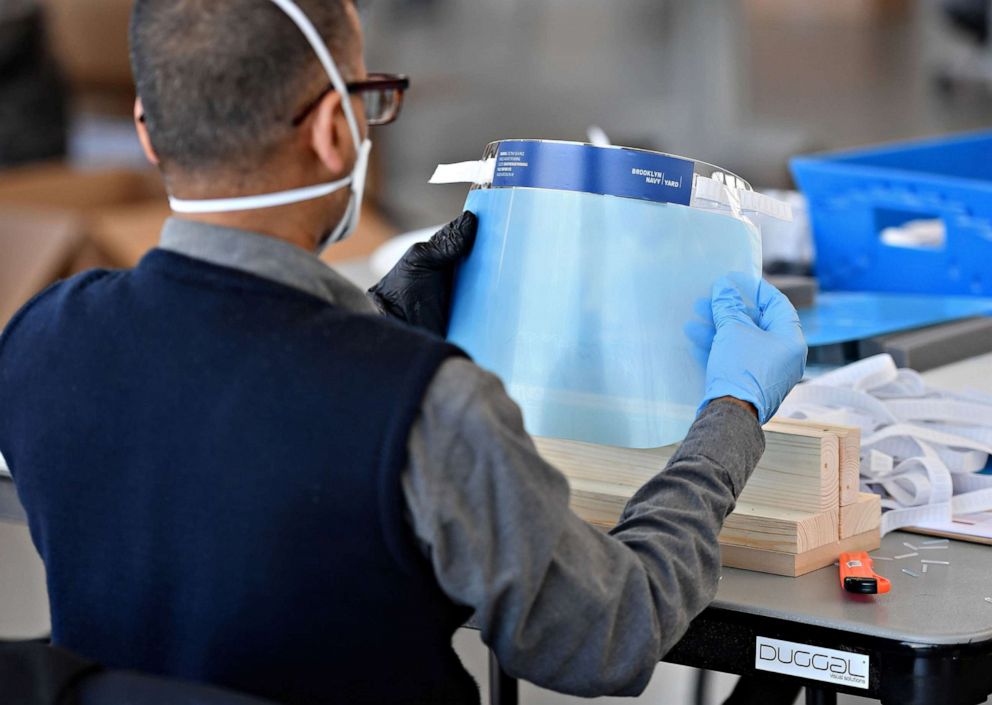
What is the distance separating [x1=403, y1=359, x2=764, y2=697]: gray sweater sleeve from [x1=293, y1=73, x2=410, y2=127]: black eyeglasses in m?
0.19

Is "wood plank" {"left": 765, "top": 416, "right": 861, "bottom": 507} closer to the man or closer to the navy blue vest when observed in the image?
the man

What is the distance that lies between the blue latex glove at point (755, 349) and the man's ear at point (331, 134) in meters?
0.37

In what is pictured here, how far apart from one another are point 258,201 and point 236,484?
0.18m

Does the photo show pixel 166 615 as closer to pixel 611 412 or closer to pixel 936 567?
pixel 611 412

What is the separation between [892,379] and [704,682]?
886 millimetres

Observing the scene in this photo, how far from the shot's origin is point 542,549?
2.66 feet

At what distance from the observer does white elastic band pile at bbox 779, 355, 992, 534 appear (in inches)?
47.6

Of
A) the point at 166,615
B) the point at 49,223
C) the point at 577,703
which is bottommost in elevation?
the point at 577,703

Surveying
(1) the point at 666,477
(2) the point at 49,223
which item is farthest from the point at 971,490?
(2) the point at 49,223

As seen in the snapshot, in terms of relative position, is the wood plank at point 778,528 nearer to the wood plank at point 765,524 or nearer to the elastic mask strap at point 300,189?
the wood plank at point 765,524

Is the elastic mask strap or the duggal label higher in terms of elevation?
the elastic mask strap

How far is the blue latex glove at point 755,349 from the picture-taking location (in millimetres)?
1041

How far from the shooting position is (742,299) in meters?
1.12

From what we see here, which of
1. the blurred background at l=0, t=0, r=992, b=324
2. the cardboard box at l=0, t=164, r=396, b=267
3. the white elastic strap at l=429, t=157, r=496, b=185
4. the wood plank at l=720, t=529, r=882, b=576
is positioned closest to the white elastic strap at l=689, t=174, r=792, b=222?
the white elastic strap at l=429, t=157, r=496, b=185
